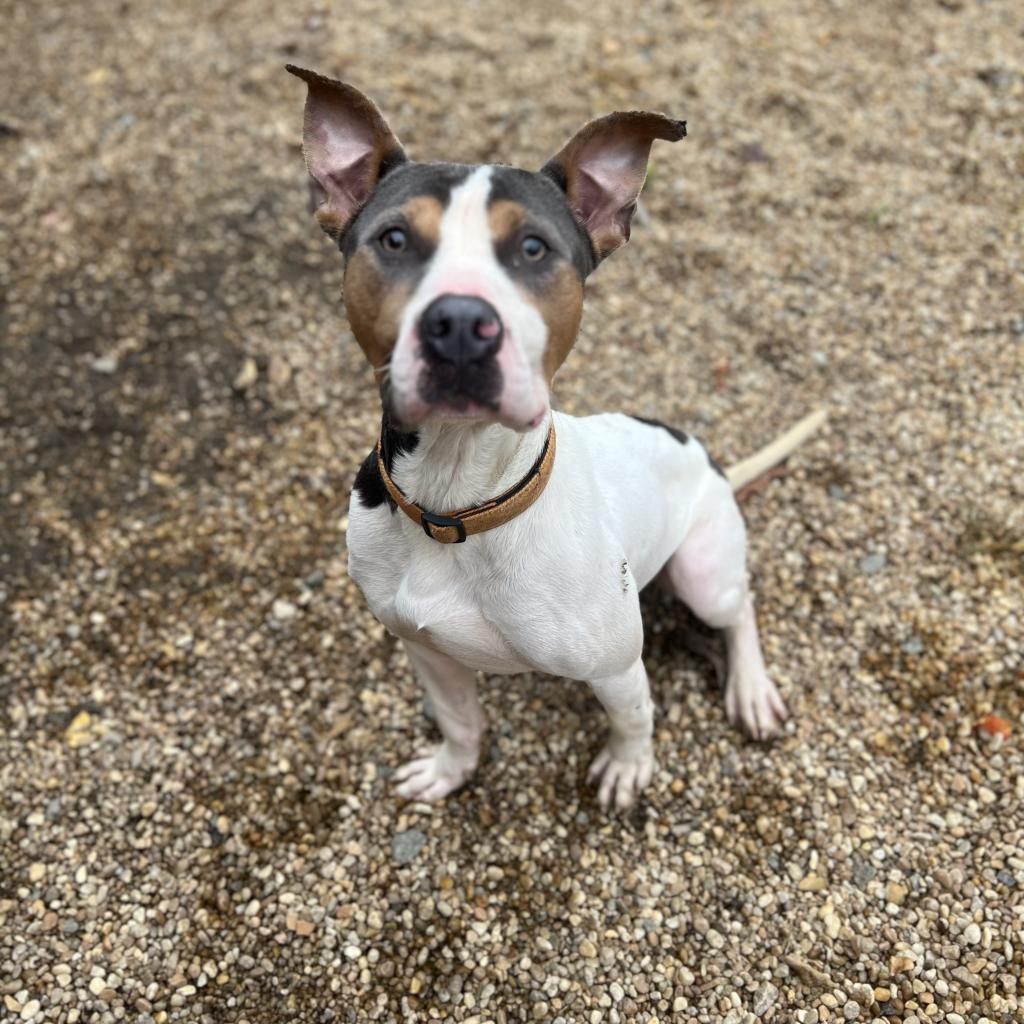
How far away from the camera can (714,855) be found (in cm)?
382

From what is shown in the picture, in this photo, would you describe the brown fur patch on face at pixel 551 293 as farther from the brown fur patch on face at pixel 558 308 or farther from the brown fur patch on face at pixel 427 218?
the brown fur patch on face at pixel 427 218

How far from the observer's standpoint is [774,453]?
4.89 meters

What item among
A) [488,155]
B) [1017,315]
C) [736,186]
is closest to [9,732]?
[488,155]

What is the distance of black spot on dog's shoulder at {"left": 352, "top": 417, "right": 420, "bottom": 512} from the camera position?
2717 mm

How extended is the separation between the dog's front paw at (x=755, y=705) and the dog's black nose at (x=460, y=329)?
2.51 m

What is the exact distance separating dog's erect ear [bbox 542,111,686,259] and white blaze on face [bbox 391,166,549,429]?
1.27 ft

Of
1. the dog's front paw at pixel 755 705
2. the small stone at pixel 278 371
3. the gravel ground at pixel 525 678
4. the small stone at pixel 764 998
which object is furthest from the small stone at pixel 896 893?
the small stone at pixel 278 371

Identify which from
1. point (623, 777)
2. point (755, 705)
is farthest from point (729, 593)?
point (623, 777)

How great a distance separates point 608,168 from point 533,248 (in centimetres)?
51

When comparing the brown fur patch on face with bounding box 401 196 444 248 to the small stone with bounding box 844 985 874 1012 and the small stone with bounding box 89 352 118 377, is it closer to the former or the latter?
the small stone with bounding box 844 985 874 1012

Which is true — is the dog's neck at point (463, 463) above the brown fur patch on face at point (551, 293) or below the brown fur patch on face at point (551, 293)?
below

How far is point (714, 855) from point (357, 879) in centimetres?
145

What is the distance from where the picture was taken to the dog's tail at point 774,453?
4.74m

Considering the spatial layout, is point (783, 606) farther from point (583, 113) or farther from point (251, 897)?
point (583, 113)
